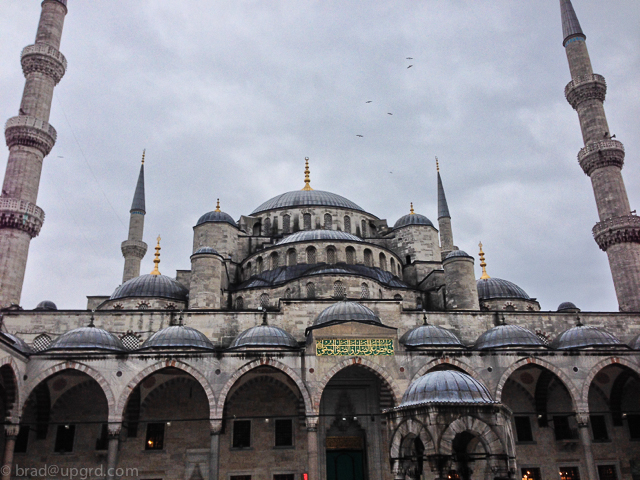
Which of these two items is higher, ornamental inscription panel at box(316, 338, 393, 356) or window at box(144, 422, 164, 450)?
ornamental inscription panel at box(316, 338, 393, 356)

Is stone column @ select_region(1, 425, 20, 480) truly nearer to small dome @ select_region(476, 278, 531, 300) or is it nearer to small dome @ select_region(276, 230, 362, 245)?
small dome @ select_region(276, 230, 362, 245)

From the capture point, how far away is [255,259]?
21656mm

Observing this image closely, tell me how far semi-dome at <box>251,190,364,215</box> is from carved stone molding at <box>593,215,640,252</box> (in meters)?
10.4

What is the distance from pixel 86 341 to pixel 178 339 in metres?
2.36

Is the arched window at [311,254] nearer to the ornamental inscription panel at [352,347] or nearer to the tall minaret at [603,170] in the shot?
the ornamental inscription panel at [352,347]

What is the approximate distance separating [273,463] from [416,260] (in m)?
10.7

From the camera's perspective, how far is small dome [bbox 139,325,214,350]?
14489 mm

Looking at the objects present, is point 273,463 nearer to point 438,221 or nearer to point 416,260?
point 416,260

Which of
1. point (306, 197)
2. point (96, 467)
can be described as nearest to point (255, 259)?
point (306, 197)

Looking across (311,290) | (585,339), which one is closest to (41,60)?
(311,290)

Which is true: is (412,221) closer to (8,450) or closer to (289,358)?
(289,358)

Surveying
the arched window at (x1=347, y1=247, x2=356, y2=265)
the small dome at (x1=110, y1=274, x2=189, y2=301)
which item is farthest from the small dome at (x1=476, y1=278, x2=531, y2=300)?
the small dome at (x1=110, y1=274, x2=189, y2=301)

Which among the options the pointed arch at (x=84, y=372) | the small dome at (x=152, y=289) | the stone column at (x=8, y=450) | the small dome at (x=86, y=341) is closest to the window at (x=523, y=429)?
the pointed arch at (x=84, y=372)

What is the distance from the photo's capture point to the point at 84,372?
13750 mm
